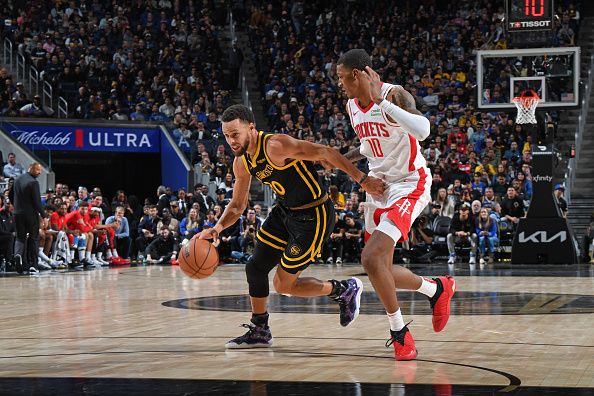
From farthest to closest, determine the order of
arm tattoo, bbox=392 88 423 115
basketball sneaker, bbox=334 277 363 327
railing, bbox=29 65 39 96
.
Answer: railing, bbox=29 65 39 96
basketball sneaker, bbox=334 277 363 327
arm tattoo, bbox=392 88 423 115

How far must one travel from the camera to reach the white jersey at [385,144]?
6.18m

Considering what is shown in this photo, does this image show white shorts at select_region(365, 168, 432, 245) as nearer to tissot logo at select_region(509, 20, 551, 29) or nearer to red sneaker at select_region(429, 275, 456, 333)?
red sneaker at select_region(429, 275, 456, 333)

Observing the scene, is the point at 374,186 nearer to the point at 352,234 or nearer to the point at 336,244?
the point at 352,234

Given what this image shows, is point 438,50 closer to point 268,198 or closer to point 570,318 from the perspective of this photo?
point 268,198

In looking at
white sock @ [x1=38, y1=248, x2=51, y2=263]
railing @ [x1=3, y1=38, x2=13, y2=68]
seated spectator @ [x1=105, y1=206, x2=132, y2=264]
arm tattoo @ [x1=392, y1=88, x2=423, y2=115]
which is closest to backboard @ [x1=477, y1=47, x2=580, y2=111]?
seated spectator @ [x1=105, y1=206, x2=132, y2=264]

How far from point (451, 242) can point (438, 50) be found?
349 inches

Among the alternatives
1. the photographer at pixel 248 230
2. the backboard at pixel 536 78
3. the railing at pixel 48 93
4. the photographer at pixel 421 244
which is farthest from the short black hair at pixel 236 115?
the railing at pixel 48 93

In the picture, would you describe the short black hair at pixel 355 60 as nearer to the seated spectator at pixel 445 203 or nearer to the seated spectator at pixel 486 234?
the seated spectator at pixel 486 234

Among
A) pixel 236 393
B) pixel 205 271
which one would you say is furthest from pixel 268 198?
pixel 236 393

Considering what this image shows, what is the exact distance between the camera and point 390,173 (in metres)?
6.35

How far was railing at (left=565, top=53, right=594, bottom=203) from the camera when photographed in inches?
819

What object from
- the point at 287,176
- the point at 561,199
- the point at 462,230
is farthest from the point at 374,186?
the point at 561,199

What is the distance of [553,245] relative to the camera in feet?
56.1

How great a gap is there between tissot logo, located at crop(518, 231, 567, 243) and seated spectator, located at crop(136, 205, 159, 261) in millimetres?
7312
